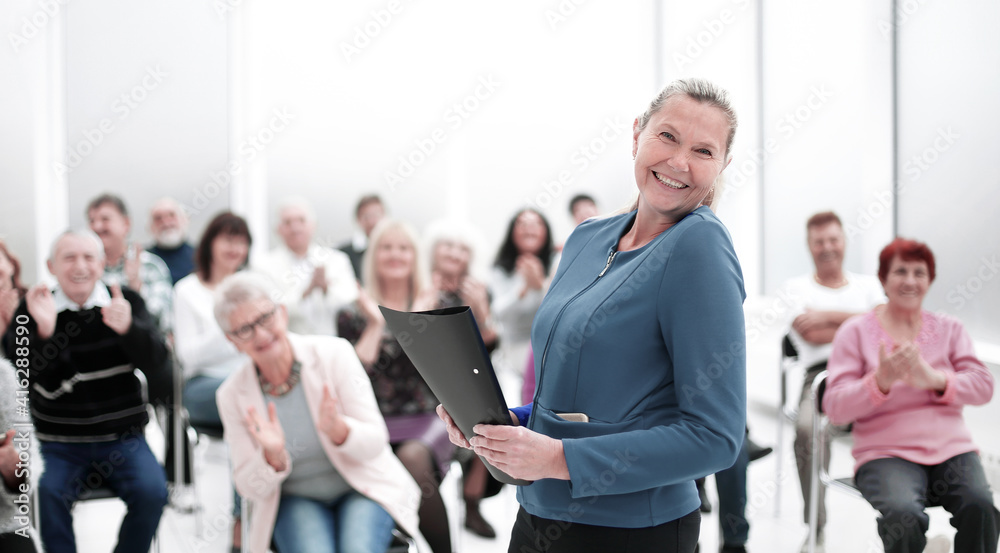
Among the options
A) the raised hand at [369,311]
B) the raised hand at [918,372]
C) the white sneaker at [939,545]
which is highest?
the raised hand at [369,311]

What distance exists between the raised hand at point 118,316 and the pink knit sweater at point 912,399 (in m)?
2.49

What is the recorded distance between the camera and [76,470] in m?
2.54

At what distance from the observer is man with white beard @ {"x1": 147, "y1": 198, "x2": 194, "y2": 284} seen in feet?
14.4

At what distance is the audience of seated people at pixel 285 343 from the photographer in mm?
2268

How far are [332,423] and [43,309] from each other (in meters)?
1.28

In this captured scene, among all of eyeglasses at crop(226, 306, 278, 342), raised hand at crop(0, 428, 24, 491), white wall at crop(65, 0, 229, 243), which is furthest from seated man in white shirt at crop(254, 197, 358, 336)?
white wall at crop(65, 0, 229, 243)

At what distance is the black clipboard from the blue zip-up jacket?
111mm

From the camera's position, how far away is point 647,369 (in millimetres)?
944

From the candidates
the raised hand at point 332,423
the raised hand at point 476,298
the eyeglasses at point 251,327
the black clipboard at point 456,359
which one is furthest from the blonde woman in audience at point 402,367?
the black clipboard at point 456,359

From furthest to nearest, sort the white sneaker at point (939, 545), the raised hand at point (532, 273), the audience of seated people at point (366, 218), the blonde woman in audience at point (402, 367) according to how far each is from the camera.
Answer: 1. the audience of seated people at point (366, 218)
2. the raised hand at point (532, 273)
3. the blonde woman in audience at point (402, 367)
4. the white sneaker at point (939, 545)

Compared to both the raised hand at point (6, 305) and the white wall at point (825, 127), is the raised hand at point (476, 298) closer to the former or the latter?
the raised hand at point (6, 305)

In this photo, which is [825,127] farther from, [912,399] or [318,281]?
[318,281]

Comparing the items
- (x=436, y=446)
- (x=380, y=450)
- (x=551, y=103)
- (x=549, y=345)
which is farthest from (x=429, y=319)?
(x=551, y=103)

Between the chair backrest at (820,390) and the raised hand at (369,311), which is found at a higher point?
the raised hand at (369,311)
